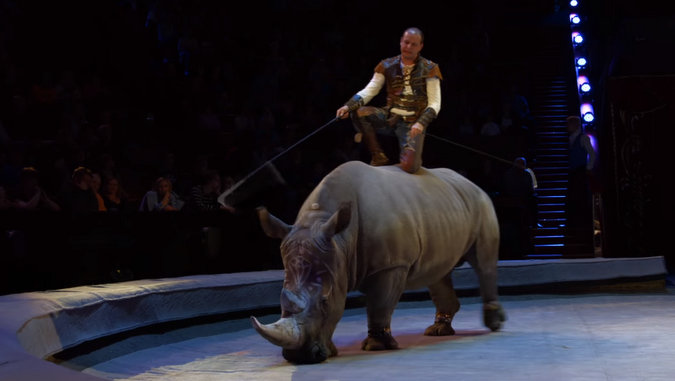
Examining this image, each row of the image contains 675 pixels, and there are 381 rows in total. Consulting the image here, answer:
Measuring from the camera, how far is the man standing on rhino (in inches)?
294

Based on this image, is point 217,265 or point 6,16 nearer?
point 217,265

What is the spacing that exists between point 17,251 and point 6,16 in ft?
27.4

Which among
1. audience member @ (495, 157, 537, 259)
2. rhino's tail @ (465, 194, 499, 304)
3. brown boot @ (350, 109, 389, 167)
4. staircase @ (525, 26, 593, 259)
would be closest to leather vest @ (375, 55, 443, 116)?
brown boot @ (350, 109, 389, 167)

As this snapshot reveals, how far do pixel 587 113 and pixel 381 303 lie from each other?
42.2 feet

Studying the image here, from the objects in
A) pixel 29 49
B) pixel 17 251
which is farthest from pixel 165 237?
pixel 29 49

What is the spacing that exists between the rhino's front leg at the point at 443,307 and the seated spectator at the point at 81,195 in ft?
13.0

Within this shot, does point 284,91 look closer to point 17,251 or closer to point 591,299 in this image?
point 591,299

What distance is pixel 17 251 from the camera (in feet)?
25.8

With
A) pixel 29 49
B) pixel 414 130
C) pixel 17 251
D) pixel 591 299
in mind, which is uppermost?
pixel 29 49

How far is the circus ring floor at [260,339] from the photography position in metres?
5.51

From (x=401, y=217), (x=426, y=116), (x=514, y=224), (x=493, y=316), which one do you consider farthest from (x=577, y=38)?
(x=401, y=217)

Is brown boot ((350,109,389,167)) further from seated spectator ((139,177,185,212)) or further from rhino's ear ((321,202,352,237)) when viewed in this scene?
seated spectator ((139,177,185,212))

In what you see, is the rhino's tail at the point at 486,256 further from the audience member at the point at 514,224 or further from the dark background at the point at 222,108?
the audience member at the point at 514,224

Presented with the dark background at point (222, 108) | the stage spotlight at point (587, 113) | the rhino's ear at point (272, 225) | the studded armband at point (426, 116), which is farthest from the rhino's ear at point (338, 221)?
the stage spotlight at point (587, 113)
